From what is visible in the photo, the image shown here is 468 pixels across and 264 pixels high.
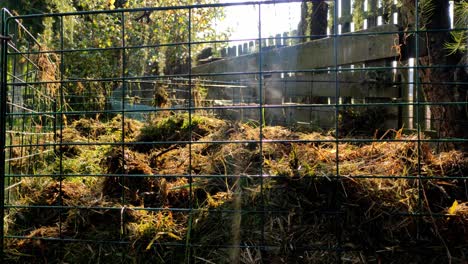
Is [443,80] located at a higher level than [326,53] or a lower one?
lower

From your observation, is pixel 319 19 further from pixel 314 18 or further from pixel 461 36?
pixel 461 36

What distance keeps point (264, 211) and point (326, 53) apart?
Result: 323cm

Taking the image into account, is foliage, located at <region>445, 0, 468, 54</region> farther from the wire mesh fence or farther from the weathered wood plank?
the weathered wood plank

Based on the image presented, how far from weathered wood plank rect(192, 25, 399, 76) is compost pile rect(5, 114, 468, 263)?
140 centimetres

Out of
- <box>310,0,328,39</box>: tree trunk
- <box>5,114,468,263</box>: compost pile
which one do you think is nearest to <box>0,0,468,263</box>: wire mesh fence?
<box>5,114,468,263</box>: compost pile

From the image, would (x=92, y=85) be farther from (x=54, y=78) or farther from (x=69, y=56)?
(x=69, y=56)

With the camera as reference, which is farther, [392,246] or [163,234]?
[163,234]

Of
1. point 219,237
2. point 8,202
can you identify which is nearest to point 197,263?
point 219,237

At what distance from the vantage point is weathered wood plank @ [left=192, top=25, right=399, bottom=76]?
4323mm

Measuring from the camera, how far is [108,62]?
11289 mm

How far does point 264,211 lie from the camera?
259cm

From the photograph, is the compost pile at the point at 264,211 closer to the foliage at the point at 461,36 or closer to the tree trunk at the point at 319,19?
the foliage at the point at 461,36

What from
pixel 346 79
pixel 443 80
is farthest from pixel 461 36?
pixel 346 79

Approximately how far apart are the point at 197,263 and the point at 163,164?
1098 mm
